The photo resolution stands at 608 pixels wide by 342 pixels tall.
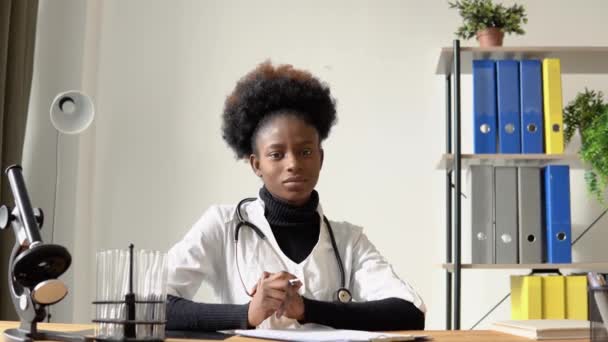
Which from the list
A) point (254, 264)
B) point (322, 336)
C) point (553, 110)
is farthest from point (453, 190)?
point (322, 336)

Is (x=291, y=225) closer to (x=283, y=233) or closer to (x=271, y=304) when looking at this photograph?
(x=283, y=233)

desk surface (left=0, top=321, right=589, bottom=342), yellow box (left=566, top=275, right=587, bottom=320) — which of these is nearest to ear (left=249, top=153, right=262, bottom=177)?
desk surface (left=0, top=321, right=589, bottom=342)

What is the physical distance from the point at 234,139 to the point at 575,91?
174 cm

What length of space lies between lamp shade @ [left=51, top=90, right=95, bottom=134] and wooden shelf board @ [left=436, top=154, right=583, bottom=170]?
4.22 feet

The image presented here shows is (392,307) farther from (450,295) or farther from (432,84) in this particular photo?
(432,84)

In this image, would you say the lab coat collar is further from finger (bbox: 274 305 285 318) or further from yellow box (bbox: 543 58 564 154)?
yellow box (bbox: 543 58 564 154)

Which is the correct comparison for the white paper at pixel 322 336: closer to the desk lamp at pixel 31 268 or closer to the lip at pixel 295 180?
the desk lamp at pixel 31 268

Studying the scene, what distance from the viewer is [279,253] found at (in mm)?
1754

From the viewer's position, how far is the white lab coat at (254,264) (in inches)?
A: 67.3

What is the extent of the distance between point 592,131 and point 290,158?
1442 millimetres

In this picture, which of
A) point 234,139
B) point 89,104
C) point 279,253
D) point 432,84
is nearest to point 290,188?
point 279,253

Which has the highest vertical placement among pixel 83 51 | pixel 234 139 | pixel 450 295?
pixel 83 51

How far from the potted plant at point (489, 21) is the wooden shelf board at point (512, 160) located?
42 cm

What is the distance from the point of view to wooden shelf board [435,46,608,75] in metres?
2.90
